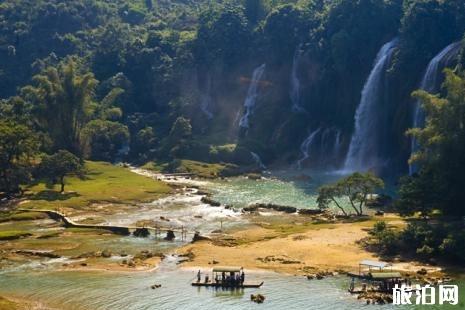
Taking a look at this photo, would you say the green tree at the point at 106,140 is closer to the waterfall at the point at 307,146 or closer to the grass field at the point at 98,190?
the grass field at the point at 98,190

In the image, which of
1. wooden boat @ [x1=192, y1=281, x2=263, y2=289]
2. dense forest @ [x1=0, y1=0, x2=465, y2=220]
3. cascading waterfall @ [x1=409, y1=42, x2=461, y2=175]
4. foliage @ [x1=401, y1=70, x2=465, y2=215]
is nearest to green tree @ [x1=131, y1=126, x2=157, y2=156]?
dense forest @ [x1=0, y1=0, x2=465, y2=220]

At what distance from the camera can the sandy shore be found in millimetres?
59719

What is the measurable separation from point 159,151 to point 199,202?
46.2m

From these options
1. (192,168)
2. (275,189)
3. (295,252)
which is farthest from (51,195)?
(295,252)

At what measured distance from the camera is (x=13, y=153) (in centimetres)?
10181

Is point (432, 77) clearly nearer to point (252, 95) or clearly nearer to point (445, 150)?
point (445, 150)

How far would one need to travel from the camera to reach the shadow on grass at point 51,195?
9935 cm

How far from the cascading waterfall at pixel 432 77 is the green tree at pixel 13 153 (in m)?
60.2

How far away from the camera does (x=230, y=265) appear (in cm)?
6078

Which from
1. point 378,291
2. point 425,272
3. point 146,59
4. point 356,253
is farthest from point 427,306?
point 146,59

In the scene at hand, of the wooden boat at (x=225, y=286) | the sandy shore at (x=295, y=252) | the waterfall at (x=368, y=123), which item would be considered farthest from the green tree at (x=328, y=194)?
the waterfall at (x=368, y=123)

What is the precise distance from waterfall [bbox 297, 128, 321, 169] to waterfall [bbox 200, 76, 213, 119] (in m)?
29.7

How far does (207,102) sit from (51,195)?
225ft

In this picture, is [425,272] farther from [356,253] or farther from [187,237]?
[187,237]
